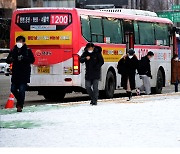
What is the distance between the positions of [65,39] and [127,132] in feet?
39.1

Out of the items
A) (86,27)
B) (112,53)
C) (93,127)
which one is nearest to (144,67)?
(112,53)

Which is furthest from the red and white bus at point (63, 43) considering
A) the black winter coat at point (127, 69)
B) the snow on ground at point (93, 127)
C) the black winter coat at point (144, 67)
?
the snow on ground at point (93, 127)

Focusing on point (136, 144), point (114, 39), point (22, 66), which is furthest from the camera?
point (114, 39)

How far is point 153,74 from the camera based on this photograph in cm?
3134

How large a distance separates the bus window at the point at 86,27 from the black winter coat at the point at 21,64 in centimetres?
698

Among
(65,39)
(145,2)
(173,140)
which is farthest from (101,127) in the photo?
(145,2)

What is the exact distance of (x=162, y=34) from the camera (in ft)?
107

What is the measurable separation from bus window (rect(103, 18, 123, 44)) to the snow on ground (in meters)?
8.02

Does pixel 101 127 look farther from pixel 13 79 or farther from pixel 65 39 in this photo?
pixel 65 39

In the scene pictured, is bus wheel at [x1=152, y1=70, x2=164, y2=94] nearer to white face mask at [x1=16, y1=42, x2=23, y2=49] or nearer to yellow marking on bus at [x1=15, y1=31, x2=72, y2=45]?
yellow marking on bus at [x1=15, y1=31, x2=72, y2=45]

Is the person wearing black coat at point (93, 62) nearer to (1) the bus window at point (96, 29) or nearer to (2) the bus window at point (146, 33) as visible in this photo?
(1) the bus window at point (96, 29)

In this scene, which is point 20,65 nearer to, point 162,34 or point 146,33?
point 146,33

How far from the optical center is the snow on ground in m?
12.3

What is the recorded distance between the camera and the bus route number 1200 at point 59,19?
2533 cm
